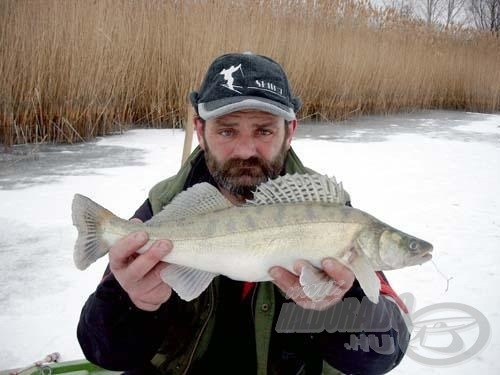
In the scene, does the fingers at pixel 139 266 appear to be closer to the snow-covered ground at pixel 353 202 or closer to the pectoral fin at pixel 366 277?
the pectoral fin at pixel 366 277

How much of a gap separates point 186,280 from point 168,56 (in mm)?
5895

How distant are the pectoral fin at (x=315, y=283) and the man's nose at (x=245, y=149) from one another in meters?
0.63

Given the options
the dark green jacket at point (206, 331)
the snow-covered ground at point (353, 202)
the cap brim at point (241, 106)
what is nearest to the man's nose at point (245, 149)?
the cap brim at point (241, 106)

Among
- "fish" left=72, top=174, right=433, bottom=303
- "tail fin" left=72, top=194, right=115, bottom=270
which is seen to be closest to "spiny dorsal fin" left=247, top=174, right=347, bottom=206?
"fish" left=72, top=174, right=433, bottom=303

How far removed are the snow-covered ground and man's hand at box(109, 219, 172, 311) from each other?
3.03 feet

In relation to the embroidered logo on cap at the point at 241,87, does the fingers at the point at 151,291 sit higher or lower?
lower

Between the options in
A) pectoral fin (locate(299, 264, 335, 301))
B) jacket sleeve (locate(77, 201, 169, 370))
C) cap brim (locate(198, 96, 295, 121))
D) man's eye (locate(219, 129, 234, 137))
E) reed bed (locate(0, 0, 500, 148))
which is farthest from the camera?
reed bed (locate(0, 0, 500, 148))

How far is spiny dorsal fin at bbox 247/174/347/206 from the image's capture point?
61.1 inches

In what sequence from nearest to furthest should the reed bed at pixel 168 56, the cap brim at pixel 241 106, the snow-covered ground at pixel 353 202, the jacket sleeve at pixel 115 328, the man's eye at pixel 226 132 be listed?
the jacket sleeve at pixel 115 328 < the cap brim at pixel 241 106 < the man's eye at pixel 226 132 < the snow-covered ground at pixel 353 202 < the reed bed at pixel 168 56

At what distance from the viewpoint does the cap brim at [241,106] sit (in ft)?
6.21

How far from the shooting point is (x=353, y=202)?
4348mm

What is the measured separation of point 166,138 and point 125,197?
271 cm

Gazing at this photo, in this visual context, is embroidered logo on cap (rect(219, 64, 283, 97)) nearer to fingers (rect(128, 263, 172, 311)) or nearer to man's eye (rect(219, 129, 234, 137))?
man's eye (rect(219, 129, 234, 137))

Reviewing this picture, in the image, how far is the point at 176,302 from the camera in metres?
1.86
